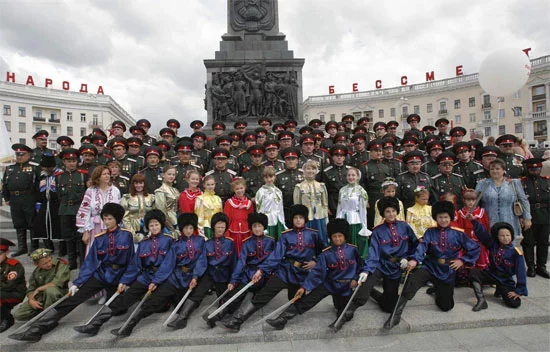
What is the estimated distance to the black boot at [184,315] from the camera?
550cm

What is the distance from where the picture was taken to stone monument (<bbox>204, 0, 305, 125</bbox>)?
16.1 meters

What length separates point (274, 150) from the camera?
9.17 meters

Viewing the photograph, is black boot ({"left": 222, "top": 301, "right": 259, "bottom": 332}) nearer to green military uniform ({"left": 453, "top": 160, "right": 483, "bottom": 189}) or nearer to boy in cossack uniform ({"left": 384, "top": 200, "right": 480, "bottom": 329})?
boy in cossack uniform ({"left": 384, "top": 200, "right": 480, "bottom": 329})

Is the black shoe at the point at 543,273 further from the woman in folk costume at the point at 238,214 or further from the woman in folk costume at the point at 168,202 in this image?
the woman in folk costume at the point at 168,202

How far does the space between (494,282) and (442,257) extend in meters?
1.18

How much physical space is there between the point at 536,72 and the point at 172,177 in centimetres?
7368

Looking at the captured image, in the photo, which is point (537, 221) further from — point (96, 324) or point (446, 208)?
point (96, 324)

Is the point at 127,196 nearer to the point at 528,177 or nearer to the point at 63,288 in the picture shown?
the point at 63,288

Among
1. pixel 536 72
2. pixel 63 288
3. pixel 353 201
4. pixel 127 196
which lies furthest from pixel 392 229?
pixel 536 72

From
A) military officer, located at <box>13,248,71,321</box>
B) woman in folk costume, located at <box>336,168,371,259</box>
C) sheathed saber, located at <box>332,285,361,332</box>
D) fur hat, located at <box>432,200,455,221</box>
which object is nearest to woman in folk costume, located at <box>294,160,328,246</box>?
woman in folk costume, located at <box>336,168,371,259</box>

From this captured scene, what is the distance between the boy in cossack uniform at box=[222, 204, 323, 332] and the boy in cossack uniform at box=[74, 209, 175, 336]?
1.49m

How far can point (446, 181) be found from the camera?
8.38 meters

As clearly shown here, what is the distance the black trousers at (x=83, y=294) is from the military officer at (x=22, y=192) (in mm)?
4721

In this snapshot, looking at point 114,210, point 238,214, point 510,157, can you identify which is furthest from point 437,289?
point 114,210
